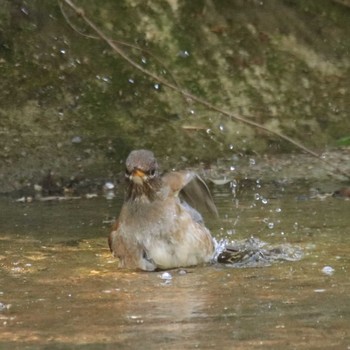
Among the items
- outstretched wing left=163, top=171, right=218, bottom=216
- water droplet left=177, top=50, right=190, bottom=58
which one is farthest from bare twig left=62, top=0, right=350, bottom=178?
outstretched wing left=163, top=171, right=218, bottom=216

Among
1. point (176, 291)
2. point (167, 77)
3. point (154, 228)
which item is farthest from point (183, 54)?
point (176, 291)

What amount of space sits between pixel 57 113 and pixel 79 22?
2.74ft

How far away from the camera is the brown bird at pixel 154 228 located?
258 inches

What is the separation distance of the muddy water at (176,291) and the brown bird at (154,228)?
0.40 ft

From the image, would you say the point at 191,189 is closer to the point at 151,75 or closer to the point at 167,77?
the point at 151,75

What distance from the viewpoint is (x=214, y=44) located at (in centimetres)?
1038

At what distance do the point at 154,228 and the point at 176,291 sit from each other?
94 cm

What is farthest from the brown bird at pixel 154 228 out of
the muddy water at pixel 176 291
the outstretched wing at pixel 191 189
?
the muddy water at pixel 176 291

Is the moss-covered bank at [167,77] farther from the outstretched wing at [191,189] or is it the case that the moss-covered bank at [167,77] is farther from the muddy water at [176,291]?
the outstretched wing at [191,189]

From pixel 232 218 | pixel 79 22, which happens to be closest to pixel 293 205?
pixel 232 218

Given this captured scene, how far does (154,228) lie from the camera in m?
6.63

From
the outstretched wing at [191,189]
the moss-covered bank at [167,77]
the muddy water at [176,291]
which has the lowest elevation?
the muddy water at [176,291]

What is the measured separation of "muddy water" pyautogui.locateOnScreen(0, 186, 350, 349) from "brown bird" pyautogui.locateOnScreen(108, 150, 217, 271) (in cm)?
12

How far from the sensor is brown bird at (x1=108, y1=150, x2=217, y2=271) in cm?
655
